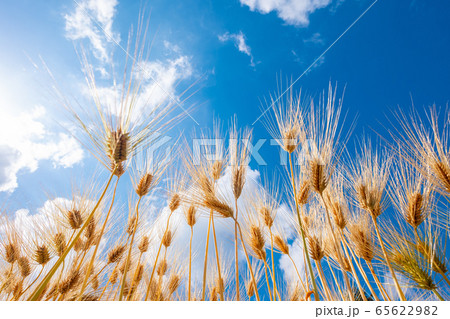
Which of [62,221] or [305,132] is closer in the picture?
[62,221]

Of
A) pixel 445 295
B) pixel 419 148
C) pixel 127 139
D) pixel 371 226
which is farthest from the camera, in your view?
pixel 371 226

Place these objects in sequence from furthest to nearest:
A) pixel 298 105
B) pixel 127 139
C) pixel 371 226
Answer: pixel 298 105 → pixel 371 226 → pixel 127 139

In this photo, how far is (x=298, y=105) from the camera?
6.09ft

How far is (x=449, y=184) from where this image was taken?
1356 mm

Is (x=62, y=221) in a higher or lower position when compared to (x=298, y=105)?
lower

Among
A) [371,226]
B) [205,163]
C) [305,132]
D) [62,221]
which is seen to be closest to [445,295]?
[371,226]

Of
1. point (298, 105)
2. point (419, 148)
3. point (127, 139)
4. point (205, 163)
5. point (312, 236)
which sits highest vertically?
point (298, 105)

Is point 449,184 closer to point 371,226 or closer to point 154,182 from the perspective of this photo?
point 371,226
